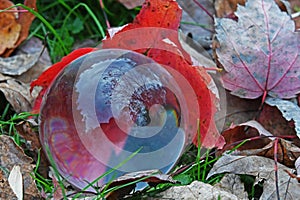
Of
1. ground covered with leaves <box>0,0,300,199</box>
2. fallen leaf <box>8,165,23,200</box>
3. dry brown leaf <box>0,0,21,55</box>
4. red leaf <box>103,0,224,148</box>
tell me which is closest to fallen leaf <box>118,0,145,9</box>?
ground covered with leaves <box>0,0,300,199</box>

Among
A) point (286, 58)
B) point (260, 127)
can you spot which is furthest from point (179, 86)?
point (286, 58)

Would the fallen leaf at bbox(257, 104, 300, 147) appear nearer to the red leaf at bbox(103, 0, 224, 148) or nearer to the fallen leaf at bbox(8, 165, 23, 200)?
the red leaf at bbox(103, 0, 224, 148)

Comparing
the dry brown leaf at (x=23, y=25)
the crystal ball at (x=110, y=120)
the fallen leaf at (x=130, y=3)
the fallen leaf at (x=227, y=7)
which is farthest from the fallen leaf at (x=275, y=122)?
the dry brown leaf at (x=23, y=25)

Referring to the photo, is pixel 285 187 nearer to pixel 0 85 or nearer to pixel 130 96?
pixel 130 96

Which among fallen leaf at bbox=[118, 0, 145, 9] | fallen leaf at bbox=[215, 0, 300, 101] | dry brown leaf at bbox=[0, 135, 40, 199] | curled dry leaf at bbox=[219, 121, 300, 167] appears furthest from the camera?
fallen leaf at bbox=[118, 0, 145, 9]

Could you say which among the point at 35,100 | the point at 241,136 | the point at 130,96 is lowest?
the point at 241,136
